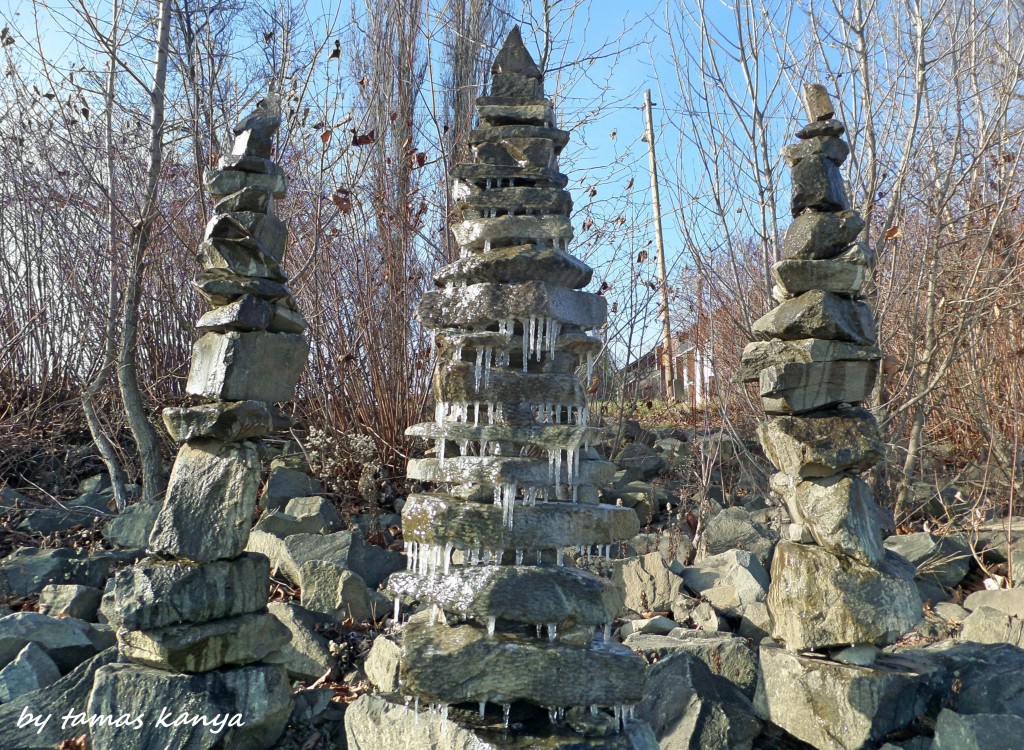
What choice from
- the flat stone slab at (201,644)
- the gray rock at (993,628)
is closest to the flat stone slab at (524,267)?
the flat stone slab at (201,644)

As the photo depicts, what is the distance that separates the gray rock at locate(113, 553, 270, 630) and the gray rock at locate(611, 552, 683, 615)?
8.09ft

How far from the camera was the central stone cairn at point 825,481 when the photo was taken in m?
3.34

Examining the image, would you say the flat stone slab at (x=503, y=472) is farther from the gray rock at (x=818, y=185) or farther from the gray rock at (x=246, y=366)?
the gray rock at (x=818, y=185)

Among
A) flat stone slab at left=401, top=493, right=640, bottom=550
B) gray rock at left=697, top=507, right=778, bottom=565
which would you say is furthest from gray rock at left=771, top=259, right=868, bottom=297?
gray rock at left=697, top=507, right=778, bottom=565

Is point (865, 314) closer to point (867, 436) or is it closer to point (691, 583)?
point (867, 436)

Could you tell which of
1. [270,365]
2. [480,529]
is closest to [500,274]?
[480,529]

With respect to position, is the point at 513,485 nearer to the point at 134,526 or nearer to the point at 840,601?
the point at 840,601

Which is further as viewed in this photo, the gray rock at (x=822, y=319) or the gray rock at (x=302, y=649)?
the gray rock at (x=302, y=649)

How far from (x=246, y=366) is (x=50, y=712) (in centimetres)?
193

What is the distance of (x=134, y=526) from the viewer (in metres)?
5.96

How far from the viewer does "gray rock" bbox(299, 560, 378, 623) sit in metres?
5.00

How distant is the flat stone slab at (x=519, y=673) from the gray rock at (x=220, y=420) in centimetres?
137

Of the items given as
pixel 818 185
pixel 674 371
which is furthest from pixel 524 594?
pixel 674 371

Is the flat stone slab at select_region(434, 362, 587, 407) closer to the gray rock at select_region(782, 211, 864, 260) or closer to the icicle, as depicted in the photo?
the icicle
